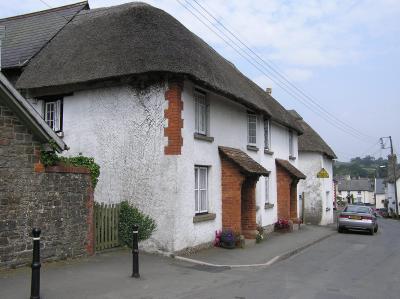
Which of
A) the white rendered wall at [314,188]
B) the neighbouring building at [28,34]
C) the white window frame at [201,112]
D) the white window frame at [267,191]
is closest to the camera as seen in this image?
the white window frame at [201,112]

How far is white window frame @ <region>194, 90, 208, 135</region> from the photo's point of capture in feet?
46.0

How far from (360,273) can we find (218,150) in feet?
19.7

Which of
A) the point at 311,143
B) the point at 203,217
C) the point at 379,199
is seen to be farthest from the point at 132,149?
the point at 379,199

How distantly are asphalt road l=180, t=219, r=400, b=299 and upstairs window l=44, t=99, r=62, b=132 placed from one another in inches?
306

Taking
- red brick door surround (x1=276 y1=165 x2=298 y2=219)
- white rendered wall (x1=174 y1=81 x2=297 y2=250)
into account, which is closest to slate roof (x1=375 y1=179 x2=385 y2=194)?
red brick door surround (x1=276 y1=165 x2=298 y2=219)

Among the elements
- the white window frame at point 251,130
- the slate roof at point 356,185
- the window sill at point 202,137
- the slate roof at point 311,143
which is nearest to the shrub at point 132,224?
the window sill at point 202,137

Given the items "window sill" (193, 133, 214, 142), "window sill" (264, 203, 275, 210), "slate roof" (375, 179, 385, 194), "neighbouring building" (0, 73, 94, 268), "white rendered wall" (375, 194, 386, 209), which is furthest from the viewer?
"slate roof" (375, 179, 385, 194)

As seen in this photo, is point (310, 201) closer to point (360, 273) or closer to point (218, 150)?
point (218, 150)

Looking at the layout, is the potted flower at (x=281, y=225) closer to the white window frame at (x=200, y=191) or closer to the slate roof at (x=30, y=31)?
the white window frame at (x=200, y=191)

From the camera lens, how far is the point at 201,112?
47.1 ft

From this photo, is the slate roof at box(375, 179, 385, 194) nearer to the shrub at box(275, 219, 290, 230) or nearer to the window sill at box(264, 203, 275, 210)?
the shrub at box(275, 219, 290, 230)

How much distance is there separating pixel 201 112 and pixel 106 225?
484 cm

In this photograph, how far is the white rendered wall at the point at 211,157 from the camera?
40.7 ft

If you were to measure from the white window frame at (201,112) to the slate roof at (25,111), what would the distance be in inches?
207
